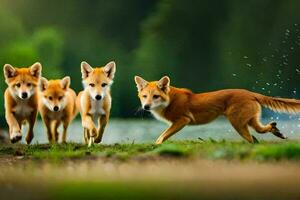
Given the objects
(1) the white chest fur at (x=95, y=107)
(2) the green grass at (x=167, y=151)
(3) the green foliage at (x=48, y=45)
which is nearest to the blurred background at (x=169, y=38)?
(3) the green foliage at (x=48, y=45)

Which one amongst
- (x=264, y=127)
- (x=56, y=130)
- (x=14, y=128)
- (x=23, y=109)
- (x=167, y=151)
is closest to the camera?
(x=167, y=151)

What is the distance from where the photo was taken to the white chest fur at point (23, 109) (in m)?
5.84

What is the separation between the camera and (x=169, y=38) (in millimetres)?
7246

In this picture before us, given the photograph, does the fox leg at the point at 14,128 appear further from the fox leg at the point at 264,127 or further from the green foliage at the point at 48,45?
the fox leg at the point at 264,127

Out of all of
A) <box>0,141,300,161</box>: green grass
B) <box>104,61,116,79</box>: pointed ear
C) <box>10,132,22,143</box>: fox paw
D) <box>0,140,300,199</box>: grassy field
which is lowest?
<box>0,140,300,199</box>: grassy field

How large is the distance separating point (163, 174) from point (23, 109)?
169 cm

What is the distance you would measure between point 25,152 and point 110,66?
0.85 meters

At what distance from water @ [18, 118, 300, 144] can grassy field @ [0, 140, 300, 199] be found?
75cm

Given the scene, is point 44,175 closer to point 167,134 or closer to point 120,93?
point 167,134

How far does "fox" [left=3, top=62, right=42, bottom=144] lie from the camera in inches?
224

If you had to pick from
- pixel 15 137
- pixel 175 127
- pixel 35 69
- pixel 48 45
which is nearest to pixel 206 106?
pixel 175 127

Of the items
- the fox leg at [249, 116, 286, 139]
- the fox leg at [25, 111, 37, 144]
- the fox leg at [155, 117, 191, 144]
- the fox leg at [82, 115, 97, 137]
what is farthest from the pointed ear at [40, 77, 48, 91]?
the fox leg at [249, 116, 286, 139]

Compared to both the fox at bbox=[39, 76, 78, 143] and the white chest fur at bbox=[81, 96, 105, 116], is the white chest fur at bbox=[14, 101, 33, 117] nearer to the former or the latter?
the fox at bbox=[39, 76, 78, 143]

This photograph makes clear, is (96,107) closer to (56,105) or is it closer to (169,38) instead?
(56,105)
